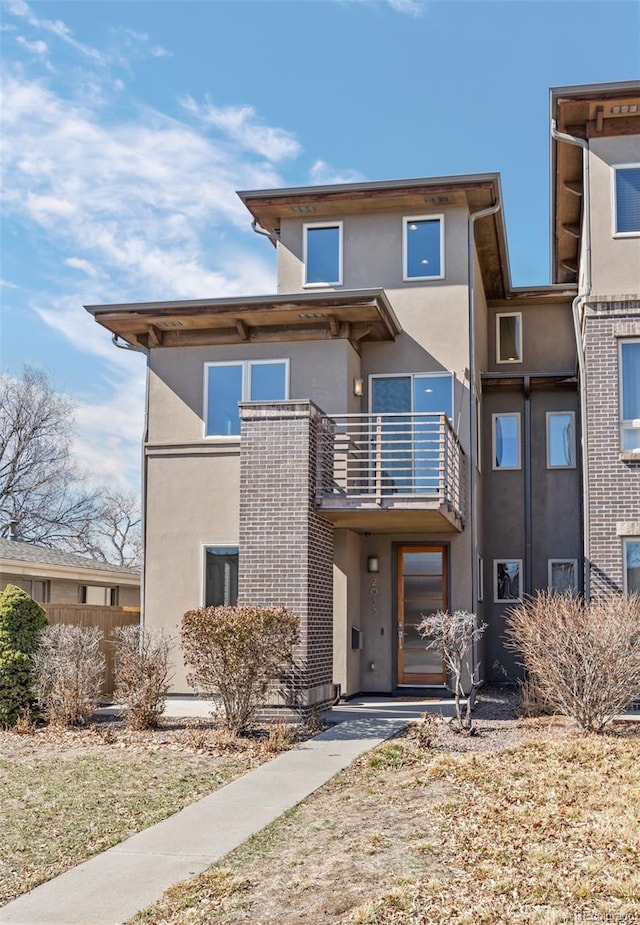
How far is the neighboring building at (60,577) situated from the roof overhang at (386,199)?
8897mm

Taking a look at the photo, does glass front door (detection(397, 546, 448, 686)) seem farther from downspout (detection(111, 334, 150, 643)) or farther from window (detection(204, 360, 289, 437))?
downspout (detection(111, 334, 150, 643))

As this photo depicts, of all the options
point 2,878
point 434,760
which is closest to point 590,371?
point 434,760

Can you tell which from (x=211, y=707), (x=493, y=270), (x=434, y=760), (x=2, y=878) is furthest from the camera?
(x=493, y=270)

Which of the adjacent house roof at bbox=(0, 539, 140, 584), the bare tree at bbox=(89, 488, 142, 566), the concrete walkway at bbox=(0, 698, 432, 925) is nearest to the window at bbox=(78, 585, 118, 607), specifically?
the adjacent house roof at bbox=(0, 539, 140, 584)

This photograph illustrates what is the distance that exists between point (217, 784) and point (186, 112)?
491 inches

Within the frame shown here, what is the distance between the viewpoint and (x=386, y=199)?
57.5 feet

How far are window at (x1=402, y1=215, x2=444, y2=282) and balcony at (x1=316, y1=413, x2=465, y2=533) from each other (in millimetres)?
2692

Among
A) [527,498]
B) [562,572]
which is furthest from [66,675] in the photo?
[562,572]

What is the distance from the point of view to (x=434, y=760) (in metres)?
10.1

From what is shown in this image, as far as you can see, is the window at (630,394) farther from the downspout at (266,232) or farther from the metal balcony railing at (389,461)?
the downspout at (266,232)

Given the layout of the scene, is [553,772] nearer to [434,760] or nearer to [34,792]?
[434,760]

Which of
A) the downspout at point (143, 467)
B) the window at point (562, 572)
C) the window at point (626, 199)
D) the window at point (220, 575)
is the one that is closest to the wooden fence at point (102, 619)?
the downspout at point (143, 467)

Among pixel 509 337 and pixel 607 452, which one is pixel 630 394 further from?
pixel 509 337

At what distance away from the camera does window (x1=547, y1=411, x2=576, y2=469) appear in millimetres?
19391
